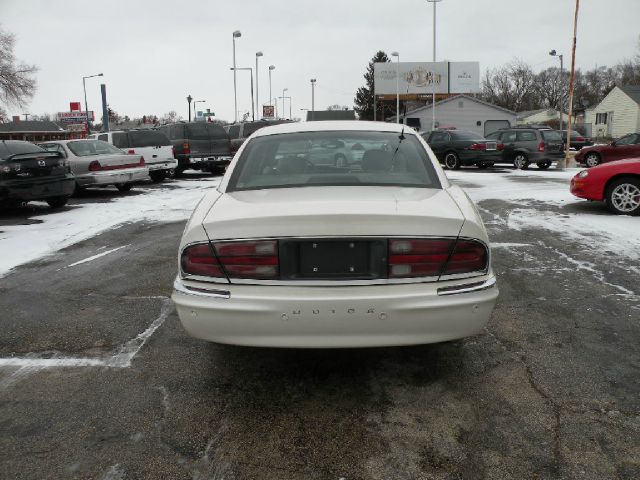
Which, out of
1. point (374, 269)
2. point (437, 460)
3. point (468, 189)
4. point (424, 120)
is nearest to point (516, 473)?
point (437, 460)

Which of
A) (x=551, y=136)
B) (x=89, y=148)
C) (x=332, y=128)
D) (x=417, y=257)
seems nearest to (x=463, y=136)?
(x=551, y=136)

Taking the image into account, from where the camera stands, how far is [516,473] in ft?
8.02

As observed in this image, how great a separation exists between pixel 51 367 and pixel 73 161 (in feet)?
36.4

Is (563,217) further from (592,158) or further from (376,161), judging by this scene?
(592,158)

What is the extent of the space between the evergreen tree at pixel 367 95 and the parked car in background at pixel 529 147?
202 ft

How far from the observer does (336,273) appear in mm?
2842

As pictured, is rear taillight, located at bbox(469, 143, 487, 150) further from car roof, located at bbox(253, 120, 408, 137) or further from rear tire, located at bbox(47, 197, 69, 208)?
car roof, located at bbox(253, 120, 408, 137)

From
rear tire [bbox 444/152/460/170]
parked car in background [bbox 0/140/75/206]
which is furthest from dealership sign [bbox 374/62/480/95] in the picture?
parked car in background [bbox 0/140/75/206]

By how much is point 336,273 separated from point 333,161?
1.56 m

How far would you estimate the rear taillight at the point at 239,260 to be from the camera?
9.39 ft

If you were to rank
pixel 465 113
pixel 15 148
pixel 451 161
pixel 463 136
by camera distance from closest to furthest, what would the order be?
pixel 15 148 < pixel 463 136 < pixel 451 161 < pixel 465 113

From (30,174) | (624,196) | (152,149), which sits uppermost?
(152,149)

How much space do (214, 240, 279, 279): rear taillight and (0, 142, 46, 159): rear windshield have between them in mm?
9101

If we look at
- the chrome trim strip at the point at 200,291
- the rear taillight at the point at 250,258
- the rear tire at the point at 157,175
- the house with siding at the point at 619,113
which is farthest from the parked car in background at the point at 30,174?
the house with siding at the point at 619,113
